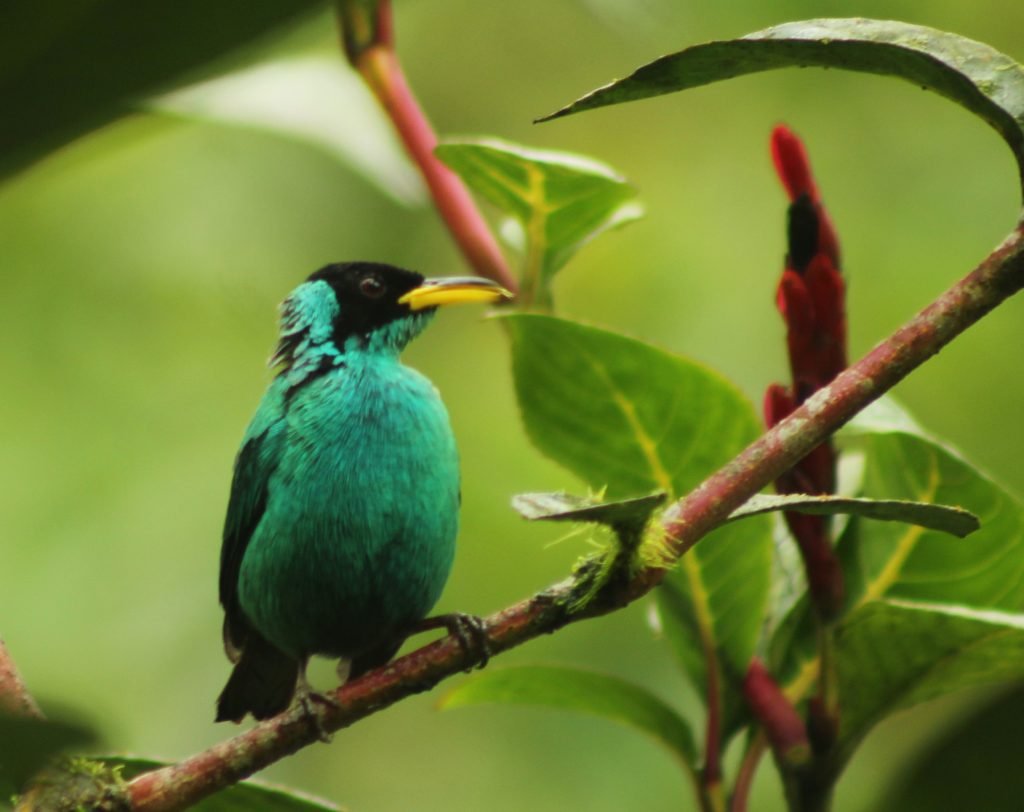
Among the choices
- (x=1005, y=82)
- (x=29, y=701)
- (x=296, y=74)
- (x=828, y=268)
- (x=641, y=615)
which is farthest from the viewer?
(x=641, y=615)

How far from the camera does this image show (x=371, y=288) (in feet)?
13.6

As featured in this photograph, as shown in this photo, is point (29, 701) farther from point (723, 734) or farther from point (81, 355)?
point (81, 355)

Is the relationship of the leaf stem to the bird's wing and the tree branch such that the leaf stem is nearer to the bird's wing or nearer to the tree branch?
the tree branch

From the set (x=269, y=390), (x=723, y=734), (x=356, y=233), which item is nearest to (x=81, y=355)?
(x=356, y=233)

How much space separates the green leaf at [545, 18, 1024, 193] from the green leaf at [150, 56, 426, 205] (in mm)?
1944

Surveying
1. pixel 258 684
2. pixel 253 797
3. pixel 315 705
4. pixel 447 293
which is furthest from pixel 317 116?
pixel 253 797

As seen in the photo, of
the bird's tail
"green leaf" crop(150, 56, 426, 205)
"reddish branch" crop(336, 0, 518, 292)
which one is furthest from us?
the bird's tail

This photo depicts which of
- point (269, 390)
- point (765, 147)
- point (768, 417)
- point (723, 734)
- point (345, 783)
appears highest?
point (765, 147)

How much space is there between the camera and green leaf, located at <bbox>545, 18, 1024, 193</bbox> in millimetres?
1377

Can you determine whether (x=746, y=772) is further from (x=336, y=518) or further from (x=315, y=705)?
(x=336, y=518)

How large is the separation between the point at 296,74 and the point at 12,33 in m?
3.36

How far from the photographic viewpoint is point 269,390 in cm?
397

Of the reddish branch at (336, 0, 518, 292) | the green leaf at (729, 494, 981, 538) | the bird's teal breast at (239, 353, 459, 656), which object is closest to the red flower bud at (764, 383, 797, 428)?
the green leaf at (729, 494, 981, 538)

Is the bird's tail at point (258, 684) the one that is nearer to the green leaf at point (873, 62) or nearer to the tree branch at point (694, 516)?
the tree branch at point (694, 516)
